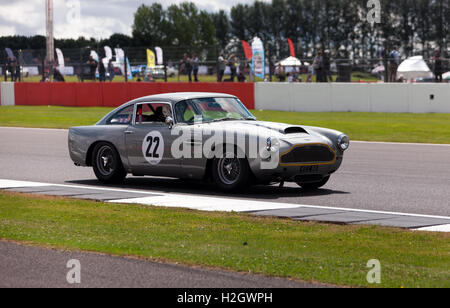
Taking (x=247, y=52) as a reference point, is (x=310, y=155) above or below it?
below

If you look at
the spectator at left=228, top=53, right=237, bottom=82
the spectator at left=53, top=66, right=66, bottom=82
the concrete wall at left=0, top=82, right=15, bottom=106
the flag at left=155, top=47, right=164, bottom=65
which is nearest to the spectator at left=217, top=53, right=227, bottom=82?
the spectator at left=228, top=53, right=237, bottom=82

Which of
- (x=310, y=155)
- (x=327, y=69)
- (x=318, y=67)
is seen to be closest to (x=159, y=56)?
(x=318, y=67)

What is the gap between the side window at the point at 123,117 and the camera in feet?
38.1

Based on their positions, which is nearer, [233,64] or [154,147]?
[154,147]

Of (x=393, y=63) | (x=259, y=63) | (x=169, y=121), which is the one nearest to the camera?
(x=169, y=121)

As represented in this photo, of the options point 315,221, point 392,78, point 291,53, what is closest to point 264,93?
point 291,53

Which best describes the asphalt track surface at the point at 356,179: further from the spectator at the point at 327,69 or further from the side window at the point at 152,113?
the spectator at the point at 327,69

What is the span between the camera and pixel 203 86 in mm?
29188

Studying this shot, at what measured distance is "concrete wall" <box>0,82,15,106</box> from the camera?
3572 cm

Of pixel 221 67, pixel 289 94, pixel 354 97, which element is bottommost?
pixel 354 97

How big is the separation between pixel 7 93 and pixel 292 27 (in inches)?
3805

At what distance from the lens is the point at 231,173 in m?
10.4

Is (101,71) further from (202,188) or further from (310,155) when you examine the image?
(310,155)
